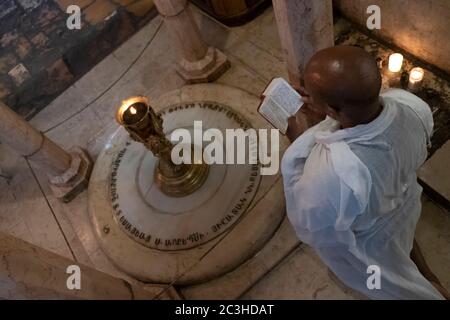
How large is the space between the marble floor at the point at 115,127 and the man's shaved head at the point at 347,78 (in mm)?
1953

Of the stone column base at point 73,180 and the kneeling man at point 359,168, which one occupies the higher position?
the kneeling man at point 359,168

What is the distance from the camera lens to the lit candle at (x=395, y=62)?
4.03 metres

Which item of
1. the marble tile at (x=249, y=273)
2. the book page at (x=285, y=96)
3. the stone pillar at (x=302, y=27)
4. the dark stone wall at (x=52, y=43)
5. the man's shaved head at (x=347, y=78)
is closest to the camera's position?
the man's shaved head at (x=347, y=78)

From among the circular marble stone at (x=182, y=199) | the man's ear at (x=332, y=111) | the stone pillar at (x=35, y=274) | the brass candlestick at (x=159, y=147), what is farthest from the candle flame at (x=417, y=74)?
the stone pillar at (x=35, y=274)

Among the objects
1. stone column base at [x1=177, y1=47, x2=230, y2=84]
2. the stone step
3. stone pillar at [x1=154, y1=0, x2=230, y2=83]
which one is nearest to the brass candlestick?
stone pillar at [x1=154, y1=0, x2=230, y2=83]

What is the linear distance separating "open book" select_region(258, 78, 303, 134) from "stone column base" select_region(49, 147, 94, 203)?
99.0 inches

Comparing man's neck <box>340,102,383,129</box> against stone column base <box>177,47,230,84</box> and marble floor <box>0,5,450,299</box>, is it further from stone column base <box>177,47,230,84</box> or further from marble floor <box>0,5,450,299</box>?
stone column base <box>177,47,230,84</box>

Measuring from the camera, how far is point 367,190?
7.08ft

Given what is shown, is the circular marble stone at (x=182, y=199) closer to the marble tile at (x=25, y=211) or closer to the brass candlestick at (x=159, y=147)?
the brass candlestick at (x=159, y=147)

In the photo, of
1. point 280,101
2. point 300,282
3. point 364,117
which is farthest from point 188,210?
point 364,117

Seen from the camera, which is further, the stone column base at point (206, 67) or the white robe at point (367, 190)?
the stone column base at point (206, 67)

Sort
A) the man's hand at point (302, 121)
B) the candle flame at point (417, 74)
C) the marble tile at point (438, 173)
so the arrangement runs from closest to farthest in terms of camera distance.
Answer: the man's hand at point (302, 121) → the marble tile at point (438, 173) → the candle flame at point (417, 74)

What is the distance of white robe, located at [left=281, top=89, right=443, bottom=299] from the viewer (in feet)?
7.06
